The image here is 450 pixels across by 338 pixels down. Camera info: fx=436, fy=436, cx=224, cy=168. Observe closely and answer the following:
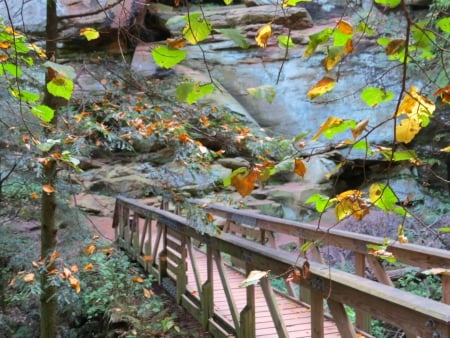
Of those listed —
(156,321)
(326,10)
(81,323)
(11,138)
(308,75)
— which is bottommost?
(81,323)

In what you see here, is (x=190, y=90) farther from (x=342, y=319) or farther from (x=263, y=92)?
(x=342, y=319)

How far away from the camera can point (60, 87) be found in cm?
180

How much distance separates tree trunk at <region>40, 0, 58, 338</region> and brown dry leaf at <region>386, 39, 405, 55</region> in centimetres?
388

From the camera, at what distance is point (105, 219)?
38.7 feet

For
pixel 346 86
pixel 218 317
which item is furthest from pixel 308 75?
pixel 218 317

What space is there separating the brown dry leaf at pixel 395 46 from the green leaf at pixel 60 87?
1220 mm

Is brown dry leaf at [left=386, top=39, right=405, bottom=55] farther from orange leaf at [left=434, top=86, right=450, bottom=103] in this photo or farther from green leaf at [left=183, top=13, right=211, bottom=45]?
green leaf at [left=183, top=13, right=211, bottom=45]

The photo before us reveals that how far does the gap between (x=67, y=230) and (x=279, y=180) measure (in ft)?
26.9

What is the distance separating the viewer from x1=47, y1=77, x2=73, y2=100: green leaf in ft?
5.73

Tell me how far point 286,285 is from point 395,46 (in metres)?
4.19

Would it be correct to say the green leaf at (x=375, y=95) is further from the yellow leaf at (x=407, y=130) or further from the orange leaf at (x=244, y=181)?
the orange leaf at (x=244, y=181)

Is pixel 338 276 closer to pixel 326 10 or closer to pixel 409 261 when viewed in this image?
pixel 409 261

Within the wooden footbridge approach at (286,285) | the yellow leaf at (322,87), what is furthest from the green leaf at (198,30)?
the wooden footbridge approach at (286,285)

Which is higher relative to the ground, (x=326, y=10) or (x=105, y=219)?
(x=326, y=10)
